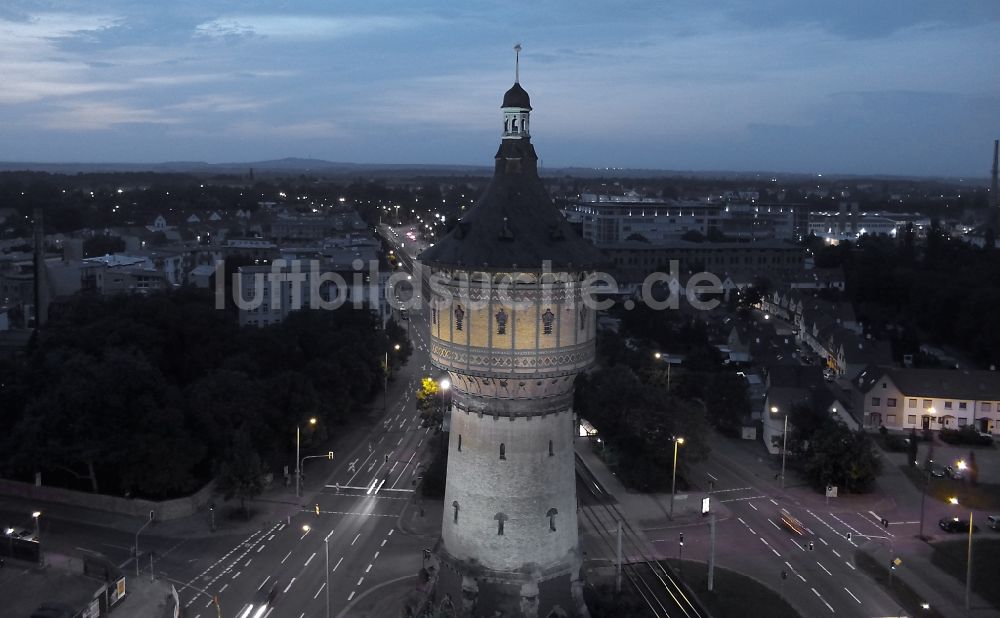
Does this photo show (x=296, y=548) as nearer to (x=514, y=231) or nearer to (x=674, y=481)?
(x=674, y=481)

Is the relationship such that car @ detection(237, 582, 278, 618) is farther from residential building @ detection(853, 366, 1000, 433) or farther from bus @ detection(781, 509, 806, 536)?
residential building @ detection(853, 366, 1000, 433)

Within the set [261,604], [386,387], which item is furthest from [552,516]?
[386,387]

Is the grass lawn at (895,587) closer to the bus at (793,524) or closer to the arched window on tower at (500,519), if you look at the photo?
the bus at (793,524)

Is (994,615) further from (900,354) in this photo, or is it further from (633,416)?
(900,354)

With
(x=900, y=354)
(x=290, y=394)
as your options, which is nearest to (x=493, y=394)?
(x=290, y=394)

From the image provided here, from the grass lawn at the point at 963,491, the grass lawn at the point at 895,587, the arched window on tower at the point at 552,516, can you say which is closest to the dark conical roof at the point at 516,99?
the arched window on tower at the point at 552,516
